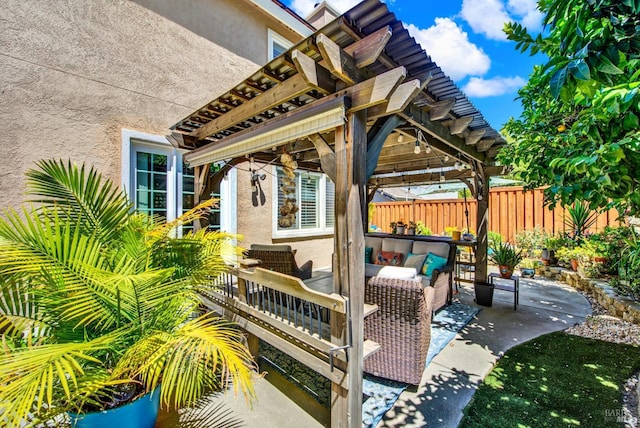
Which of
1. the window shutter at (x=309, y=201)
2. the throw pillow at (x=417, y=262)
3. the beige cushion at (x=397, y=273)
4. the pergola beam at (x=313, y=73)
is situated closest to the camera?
the pergola beam at (x=313, y=73)

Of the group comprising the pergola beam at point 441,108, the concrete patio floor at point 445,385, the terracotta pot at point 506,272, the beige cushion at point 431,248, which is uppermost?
the pergola beam at point 441,108

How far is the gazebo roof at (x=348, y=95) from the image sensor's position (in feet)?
6.89

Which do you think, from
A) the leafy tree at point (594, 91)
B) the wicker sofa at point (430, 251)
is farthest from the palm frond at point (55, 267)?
the leafy tree at point (594, 91)

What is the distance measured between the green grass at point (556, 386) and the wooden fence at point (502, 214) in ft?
15.6

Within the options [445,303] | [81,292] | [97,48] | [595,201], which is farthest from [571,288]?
[97,48]

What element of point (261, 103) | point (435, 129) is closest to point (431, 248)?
point (435, 129)

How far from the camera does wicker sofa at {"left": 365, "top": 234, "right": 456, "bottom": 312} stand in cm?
468

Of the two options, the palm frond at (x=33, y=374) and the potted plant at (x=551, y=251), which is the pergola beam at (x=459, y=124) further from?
the potted plant at (x=551, y=251)

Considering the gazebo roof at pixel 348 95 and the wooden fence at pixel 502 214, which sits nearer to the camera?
the gazebo roof at pixel 348 95

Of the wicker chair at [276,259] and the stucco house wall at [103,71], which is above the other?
the stucco house wall at [103,71]

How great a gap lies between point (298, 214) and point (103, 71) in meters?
4.73

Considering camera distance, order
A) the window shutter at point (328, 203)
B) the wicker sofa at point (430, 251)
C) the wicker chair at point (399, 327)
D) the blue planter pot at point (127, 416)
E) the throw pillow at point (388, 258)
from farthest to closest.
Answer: the window shutter at point (328, 203)
the throw pillow at point (388, 258)
the wicker sofa at point (430, 251)
the wicker chair at point (399, 327)
the blue planter pot at point (127, 416)

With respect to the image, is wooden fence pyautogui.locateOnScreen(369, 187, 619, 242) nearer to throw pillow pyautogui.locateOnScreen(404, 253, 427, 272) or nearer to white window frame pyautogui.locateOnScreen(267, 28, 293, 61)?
throw pillow pyautogui.locateOnScreen(404, 253, 427, 272)

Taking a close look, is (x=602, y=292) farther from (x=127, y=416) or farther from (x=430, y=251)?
(x=127, y=416)
